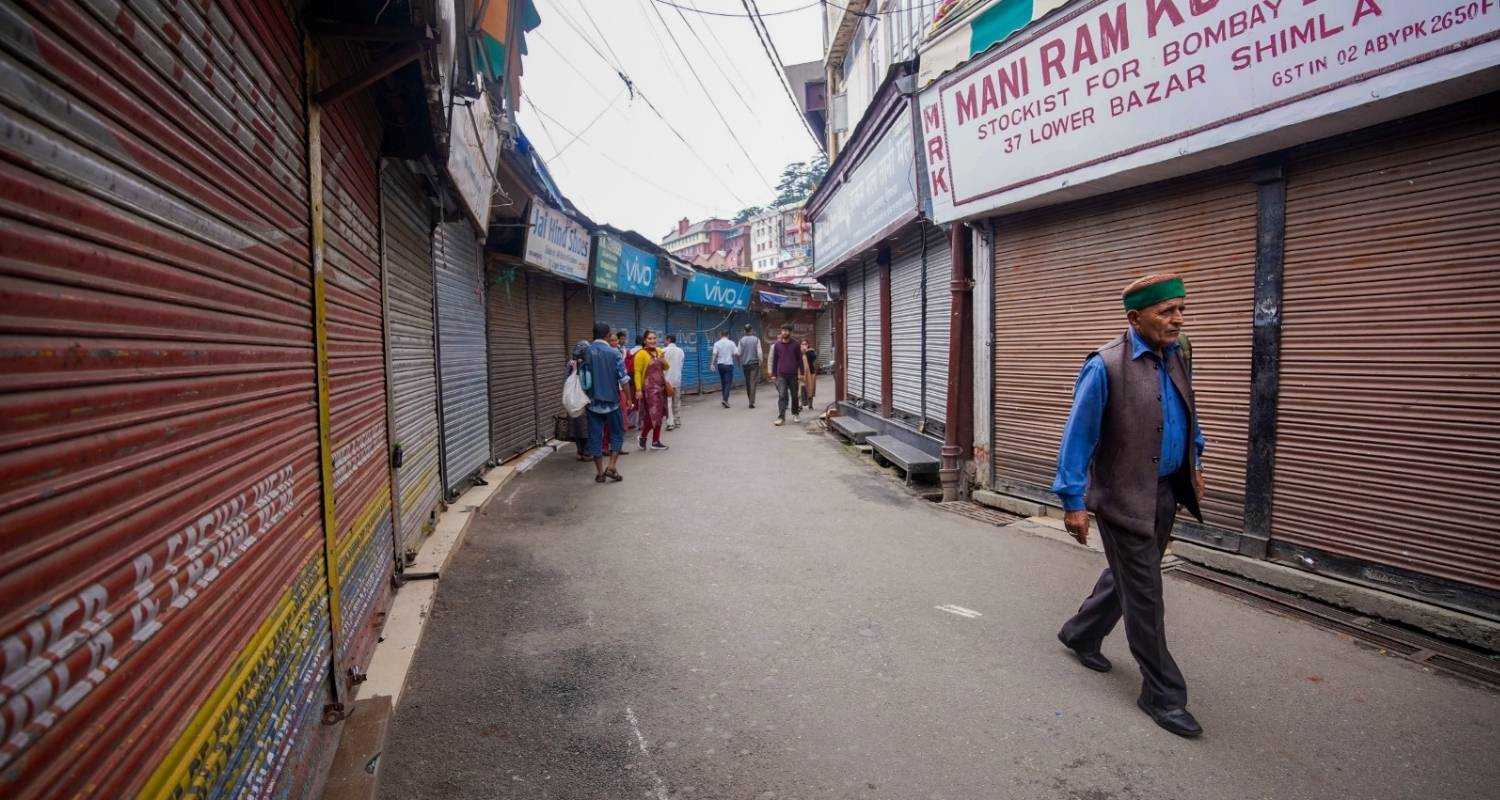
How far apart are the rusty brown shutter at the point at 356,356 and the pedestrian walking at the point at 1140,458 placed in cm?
330

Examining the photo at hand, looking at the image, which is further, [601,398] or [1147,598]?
[601,398]

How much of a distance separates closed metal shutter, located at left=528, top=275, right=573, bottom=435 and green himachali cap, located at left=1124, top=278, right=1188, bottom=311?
28.1 ft

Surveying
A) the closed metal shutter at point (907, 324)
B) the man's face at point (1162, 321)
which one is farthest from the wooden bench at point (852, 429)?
the man's face at point (1162, 321)

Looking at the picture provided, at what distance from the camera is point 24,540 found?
1.10 metres

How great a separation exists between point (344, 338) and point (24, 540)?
2540 mm

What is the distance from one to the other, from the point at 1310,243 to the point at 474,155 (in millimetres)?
5944

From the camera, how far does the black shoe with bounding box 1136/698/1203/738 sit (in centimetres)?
292

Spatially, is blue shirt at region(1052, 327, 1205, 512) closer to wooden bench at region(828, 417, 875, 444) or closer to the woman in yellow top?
wooden bench at region(828, 417, 875, 444)

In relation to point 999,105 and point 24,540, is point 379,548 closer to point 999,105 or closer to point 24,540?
point 24,540

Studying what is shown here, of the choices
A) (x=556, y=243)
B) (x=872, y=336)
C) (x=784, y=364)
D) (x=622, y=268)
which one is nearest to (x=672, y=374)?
(x=622, y=268)

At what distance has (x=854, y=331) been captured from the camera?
13328mm

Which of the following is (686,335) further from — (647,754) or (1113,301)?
(647,754)

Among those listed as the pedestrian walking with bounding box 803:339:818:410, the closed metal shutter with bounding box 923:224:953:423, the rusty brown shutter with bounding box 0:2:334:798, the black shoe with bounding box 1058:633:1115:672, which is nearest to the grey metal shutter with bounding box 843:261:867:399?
the pedestrian walking with bounding box 803:339:818:410

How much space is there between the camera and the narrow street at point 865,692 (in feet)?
8.73
